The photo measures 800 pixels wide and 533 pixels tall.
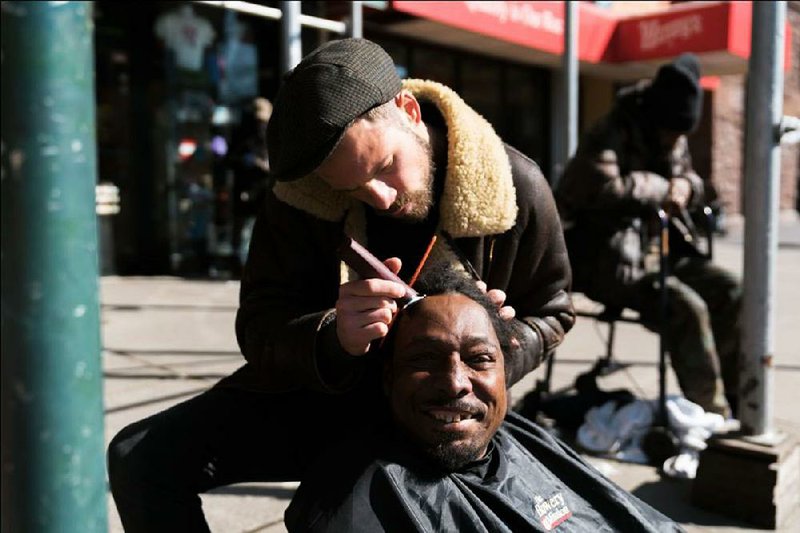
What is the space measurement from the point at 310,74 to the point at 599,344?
4525 millimetres

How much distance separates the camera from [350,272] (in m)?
2.07

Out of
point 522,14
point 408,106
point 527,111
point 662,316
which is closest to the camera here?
point 408,106

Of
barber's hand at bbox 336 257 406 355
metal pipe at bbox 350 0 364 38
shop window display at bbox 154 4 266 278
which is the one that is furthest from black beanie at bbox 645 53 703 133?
shop window display at bbox 154 4 266 278

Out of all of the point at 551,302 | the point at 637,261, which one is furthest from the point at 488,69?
the point at 551,302

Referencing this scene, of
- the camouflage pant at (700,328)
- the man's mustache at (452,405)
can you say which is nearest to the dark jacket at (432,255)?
the man's mustache at (452,405)

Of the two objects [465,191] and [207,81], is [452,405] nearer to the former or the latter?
[465,191]

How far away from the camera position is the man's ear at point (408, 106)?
1.96 m

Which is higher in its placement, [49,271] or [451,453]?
[49,271]

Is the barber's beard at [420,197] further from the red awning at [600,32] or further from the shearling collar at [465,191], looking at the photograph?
the red awning at [600,32]

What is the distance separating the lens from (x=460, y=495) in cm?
176

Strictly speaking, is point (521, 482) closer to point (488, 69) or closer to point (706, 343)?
point (706, 343)

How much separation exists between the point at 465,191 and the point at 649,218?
2.10 m

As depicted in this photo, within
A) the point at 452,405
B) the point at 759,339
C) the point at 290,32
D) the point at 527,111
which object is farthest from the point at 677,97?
the point at 527,111

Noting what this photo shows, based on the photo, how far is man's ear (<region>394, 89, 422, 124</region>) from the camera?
6.44 ft
